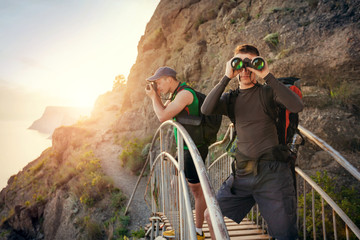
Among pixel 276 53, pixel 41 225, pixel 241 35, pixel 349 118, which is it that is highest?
pixel 241 35

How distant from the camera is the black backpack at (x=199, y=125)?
2.22m

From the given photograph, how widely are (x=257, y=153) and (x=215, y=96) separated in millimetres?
563

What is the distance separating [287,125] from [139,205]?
8.18 m

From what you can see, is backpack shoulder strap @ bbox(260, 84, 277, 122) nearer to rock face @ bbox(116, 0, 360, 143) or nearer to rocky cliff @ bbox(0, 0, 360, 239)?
rocky cliff @ bbox(0, 0, 360, 239)

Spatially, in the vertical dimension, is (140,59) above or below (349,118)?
above

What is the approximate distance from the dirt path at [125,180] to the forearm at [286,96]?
7553mm

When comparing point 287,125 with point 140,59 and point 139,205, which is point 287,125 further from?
point 140,59

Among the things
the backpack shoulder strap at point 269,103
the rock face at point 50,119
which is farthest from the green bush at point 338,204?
the rock face at point 50,119

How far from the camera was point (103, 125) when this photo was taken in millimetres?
21562

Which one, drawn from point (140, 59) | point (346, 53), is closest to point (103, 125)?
point (140, 59)

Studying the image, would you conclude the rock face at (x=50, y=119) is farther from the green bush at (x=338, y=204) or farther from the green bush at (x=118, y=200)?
the green bush at (x=338, y=204)

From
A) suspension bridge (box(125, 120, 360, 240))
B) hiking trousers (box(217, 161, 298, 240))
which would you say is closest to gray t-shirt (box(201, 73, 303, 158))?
hiking trousers (box(217, 161, 298, 240))

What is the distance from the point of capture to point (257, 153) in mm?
1571

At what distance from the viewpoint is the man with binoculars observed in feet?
4.68
